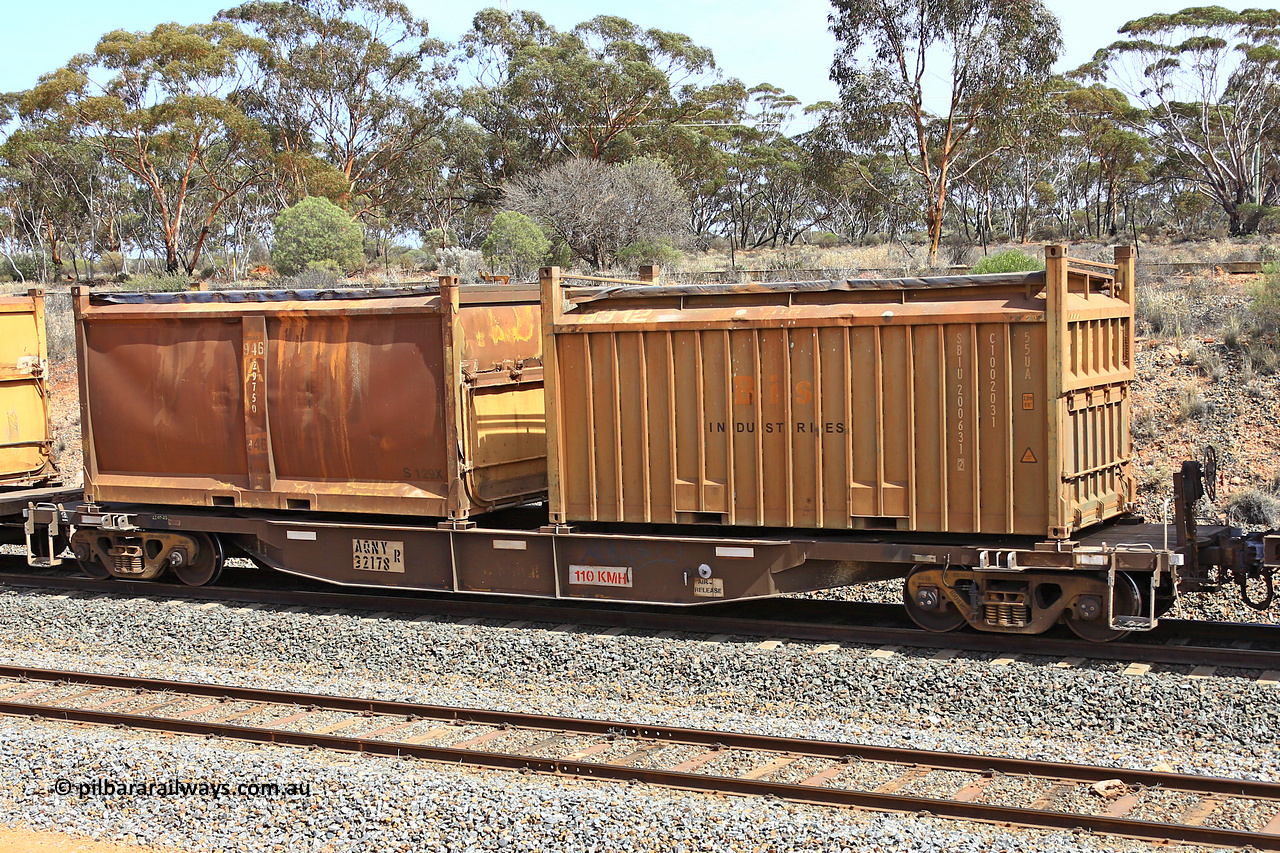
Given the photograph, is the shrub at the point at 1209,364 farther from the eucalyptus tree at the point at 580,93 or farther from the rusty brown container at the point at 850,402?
the eucalyptus tree at the point at 580,93

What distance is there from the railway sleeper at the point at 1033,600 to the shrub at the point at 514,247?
89.9 feet

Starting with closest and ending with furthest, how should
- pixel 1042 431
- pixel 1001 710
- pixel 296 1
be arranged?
pixel 1001 710, pixel 1042 431, pixel 296 1

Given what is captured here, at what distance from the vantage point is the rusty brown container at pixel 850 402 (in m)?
9.05

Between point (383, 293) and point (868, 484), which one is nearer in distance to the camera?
point (868, 484)

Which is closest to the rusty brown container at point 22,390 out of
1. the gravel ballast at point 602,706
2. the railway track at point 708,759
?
the gravel ballast at point 602,706

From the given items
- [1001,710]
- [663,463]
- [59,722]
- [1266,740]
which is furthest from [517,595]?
[1266,740]

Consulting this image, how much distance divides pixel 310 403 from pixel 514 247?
2536 cm

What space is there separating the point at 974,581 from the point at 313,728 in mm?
5313

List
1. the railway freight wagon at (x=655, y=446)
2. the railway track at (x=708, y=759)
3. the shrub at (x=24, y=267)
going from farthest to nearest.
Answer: the shrub at (x=24, y=267), the railway freight wagon at (x=655, y=446), the railway track at (x=708, y=759)

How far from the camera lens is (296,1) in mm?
53562

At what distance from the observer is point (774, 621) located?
10.3 meters

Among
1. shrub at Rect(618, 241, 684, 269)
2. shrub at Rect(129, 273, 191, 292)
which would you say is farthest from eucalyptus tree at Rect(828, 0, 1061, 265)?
shrub at Rect(129, 273, 191, 292)

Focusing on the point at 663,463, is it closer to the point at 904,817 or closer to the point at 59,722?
the point at 904,817

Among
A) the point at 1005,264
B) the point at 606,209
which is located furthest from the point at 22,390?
the point at 606,209
